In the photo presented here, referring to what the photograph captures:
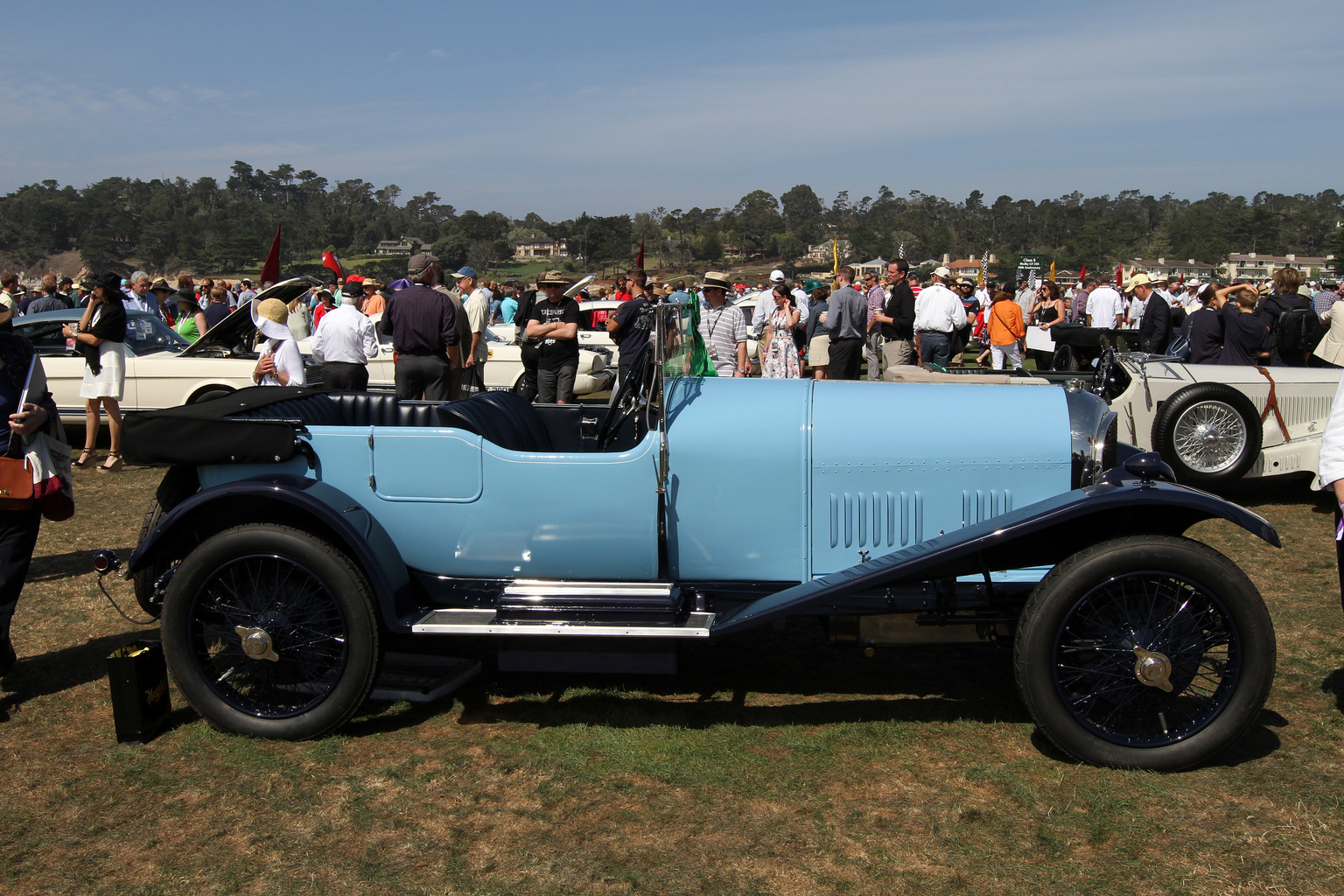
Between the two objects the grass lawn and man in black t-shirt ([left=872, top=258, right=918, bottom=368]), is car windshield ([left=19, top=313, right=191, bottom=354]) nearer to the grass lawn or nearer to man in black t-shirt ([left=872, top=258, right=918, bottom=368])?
the grass lawn

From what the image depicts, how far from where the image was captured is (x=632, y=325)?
5898 mm

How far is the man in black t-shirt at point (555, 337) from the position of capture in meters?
7.53

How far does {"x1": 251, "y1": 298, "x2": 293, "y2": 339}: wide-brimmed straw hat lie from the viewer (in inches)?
316

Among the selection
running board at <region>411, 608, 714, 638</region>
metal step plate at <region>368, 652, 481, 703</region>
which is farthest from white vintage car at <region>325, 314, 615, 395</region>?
running board at <region>411, 608, 714, 638</region>

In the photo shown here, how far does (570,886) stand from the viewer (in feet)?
8.77

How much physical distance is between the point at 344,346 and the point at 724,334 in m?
3.71

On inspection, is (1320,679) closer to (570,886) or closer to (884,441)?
(884,441)

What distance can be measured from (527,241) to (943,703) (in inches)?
3876

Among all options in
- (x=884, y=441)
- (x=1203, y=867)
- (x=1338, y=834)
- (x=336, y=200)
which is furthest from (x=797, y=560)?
(x=336, y=200)

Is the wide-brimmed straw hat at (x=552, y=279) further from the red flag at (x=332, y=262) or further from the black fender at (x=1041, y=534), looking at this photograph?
the red flag at (x=332, y=262)

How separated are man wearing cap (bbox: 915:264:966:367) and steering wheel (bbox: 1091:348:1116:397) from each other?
179 inches

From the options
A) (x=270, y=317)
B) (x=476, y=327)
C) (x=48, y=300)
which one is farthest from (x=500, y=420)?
(x=48, y=300)

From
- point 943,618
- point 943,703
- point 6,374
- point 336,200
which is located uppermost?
point 336,200

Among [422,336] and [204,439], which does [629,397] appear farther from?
[422,336]
